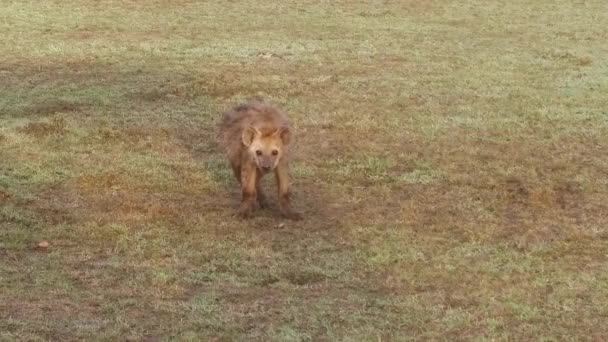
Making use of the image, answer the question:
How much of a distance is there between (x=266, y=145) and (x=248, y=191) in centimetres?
27

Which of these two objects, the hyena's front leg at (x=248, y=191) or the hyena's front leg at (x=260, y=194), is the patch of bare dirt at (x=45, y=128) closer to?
the hyena's front leg at (x=260, y=194)

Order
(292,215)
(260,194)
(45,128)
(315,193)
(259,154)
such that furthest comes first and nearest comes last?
(45,128)
(315,193)
(260,194)
(292,215)
(259,154)

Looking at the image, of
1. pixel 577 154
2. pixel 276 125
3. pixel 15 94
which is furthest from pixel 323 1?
pixel 276 125

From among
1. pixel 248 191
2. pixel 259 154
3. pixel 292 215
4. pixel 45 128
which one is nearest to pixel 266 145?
pixel 259 154

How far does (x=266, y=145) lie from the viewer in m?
5.56

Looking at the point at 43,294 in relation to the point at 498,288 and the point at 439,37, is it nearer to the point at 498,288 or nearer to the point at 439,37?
the point at 498,288

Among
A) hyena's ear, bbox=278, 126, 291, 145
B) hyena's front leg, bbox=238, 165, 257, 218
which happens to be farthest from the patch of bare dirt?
hyena's ear, bbox=278, 126, 291, 145

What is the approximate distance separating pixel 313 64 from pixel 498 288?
19.7ft

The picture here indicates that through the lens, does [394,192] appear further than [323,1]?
No

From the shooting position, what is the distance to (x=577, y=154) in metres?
7.01

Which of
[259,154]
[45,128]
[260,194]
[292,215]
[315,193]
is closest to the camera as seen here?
[259,154]

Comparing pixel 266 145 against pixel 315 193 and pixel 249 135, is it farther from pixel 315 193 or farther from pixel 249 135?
pixel 315 193

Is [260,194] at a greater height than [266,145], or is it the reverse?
[266,145]

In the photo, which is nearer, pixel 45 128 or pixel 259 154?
pixel 259 154
